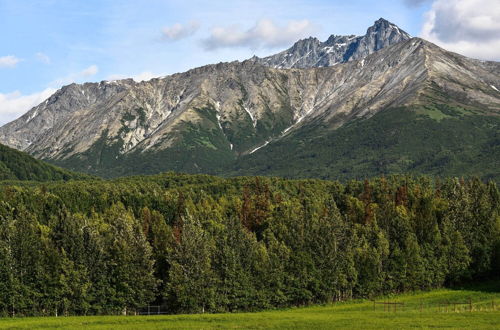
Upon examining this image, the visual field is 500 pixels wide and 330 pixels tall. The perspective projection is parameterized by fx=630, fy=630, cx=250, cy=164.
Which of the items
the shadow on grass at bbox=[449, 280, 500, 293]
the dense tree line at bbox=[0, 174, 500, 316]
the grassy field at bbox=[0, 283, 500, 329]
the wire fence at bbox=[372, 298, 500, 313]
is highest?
the dense tree line at bbox=[0, 174, 500, 316]

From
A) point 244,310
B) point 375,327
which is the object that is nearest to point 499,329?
point 375,327

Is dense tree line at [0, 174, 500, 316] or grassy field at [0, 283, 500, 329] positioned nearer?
grassy field at [0, 283, 500, 329]

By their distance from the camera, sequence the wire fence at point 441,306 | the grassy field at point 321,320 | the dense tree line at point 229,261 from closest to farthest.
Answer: the grassy field at point 321,320
the wire fence at point 441,306
the dense tree line at point 229,261

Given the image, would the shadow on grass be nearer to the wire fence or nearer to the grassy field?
the wire fence

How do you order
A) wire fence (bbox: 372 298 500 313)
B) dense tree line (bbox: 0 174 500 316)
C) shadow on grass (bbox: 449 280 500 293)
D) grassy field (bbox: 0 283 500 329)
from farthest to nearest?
shadow on grass (bbox: 449 280 500 293) < dense tree line (bbox: 0 174 500 316) < wire fence (bbox: 372 298 500 313) < grassy field (bbox: 0 283 500 329)

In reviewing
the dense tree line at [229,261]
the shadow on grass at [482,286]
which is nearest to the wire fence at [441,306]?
the dense tree line at [229,261]

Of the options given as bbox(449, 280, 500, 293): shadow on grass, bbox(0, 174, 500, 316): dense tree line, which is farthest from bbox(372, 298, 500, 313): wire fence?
bbox(449, 280, 500, 293): shadow on grass

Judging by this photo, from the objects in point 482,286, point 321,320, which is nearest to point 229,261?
point 321,320

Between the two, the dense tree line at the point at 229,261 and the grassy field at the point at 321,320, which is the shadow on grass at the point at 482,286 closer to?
the dense tree line at the point at 229,261

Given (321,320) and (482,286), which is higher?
(482,286)

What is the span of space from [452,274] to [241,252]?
163 ft

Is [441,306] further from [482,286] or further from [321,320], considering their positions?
[482,286]

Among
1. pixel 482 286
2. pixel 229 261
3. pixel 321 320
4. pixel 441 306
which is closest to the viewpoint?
pixel 321 320

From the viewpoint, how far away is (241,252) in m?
119
